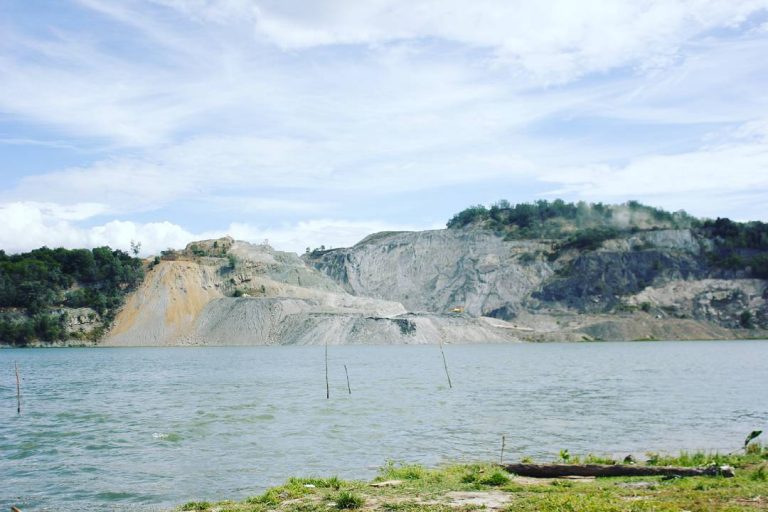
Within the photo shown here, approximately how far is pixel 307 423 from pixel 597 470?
54.4 ft

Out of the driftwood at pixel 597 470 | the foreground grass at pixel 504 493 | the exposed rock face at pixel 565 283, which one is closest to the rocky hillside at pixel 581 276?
the exposed rock face at pixel 565 283

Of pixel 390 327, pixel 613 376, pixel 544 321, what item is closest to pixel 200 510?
pixel 613 376

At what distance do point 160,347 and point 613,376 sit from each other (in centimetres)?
7946

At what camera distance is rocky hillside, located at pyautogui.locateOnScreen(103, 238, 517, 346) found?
11469cm

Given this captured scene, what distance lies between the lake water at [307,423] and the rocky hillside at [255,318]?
52.5 meters

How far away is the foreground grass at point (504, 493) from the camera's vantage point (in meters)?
13.5

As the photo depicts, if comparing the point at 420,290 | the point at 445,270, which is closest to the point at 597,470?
the point at 420,290

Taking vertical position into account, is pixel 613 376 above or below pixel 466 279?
below

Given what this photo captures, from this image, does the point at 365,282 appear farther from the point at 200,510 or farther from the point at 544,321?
the point at 200,510

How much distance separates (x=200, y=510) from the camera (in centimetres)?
1588

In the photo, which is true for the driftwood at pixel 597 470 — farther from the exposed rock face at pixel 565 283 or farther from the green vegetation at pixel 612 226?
the green vegetation at pixel 612 226

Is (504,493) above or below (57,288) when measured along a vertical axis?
below

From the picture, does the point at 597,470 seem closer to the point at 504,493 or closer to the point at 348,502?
the point at 504,493

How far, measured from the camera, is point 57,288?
12312cm
